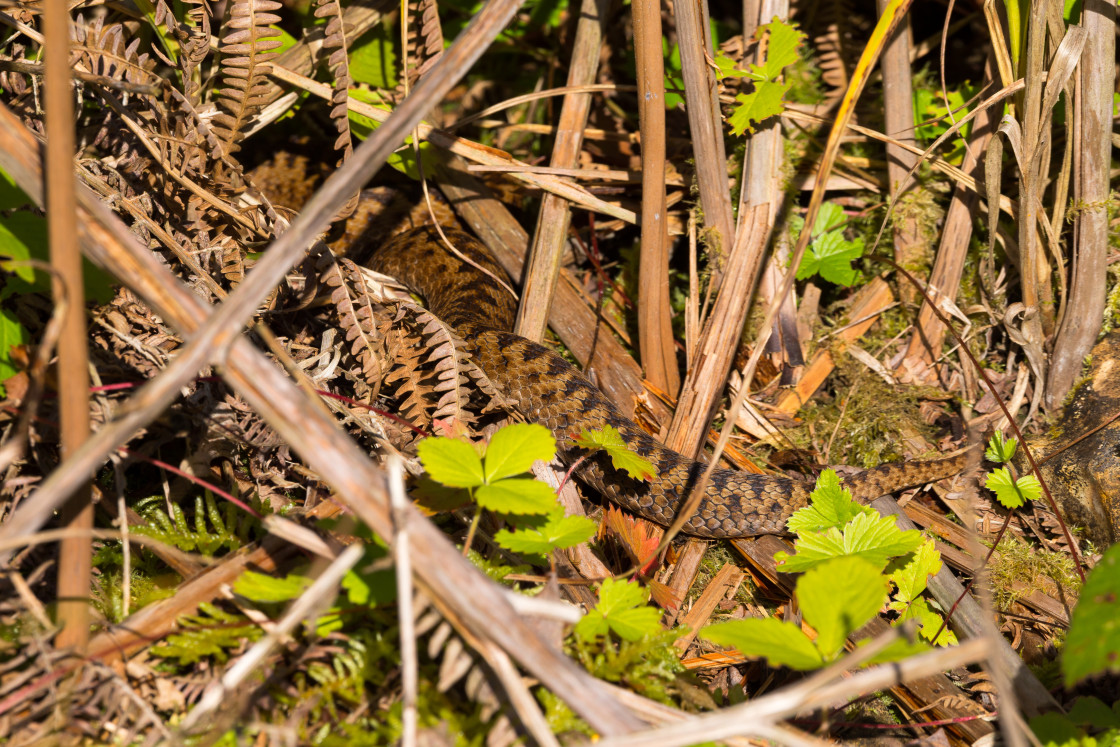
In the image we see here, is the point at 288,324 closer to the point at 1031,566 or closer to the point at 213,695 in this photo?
the point at 213,695

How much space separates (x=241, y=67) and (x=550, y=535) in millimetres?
2691

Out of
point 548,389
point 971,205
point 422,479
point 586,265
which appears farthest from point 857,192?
point 422,479

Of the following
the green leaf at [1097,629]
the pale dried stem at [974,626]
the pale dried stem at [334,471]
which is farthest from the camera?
the pale dried stem at [974,626]

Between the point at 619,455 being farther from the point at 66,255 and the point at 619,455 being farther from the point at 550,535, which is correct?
the point at 66,255

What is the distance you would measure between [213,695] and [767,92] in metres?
3.30

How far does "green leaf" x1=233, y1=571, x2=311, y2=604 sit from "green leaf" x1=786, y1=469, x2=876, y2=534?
215cm

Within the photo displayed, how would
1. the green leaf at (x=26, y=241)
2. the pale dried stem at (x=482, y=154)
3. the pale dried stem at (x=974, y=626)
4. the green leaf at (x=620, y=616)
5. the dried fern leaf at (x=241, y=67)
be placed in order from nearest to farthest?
the green leaf at (x=26, y=241) < the green leaf at (x=620, y=616) < the pale dried stem at (x=974, y=626) < the dried fern leaf at (x=241, y=67) < the pale dried stem at (x=482, y=154)

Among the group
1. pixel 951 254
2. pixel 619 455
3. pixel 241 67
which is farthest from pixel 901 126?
pixel 241 67

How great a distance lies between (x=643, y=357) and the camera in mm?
4141

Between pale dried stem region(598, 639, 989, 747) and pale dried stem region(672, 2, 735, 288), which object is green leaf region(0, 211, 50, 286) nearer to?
pale dried stem region(598, 639, 989, 747)

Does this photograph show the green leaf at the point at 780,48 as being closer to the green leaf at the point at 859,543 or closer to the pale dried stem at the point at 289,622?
the green leaf at the point at 859,543

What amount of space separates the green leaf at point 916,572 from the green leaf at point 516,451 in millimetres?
1815

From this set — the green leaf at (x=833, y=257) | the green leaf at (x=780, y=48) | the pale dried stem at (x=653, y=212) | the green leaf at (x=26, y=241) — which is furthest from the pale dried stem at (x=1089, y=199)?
the green leaf at (x=26, y=241)

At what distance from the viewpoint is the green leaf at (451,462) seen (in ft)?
7.63
